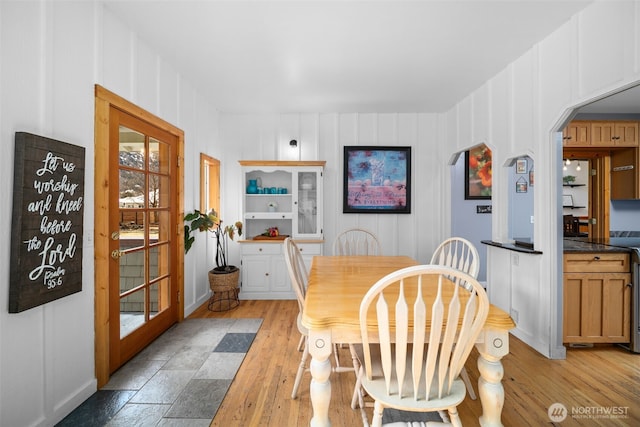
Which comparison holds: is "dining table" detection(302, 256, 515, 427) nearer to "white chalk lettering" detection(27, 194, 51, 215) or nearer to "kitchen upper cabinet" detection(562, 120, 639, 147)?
"white chalk lettering" detection(27, 194, 51, 215)

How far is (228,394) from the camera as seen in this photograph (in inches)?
77.0

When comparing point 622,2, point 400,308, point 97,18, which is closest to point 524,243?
point 622,2

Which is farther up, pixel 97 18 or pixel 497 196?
pixel 97 18

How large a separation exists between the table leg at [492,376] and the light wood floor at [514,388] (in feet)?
1.67

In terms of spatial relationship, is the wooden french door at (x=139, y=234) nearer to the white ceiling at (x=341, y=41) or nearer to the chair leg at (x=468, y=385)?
the white ceiling at (x=341, y=41)

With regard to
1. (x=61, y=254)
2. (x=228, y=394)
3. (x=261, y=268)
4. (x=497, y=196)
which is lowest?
(x=228, y=394)

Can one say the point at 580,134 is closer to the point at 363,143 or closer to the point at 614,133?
the point at 614,133

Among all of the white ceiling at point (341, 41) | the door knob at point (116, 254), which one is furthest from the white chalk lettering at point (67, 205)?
the white ceiling at point (341, 41)

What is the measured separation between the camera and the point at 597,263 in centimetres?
250

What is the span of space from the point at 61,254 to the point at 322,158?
3.29m

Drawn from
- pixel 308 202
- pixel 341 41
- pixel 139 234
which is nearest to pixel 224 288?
pixel 139 234

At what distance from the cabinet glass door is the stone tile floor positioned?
1613 millimetres

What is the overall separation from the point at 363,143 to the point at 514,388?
3324 millimetres

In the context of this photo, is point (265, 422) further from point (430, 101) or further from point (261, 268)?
point (430, 101)
